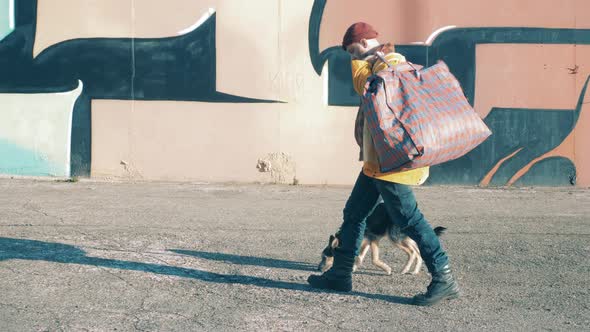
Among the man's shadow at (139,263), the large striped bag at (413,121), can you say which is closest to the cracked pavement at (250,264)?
the man's shadow at (139,263)

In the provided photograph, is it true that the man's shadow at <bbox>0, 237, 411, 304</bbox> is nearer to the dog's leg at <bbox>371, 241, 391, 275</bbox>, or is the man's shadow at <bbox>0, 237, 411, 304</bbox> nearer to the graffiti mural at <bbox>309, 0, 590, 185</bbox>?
the dog's leg at <bbox>371, 241, 391, 275</bbox>

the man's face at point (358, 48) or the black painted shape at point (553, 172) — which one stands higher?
the man's face at point (358, 48)

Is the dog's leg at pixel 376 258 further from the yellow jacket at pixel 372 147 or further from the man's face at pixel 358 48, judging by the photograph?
the man's face at pixel 358 48

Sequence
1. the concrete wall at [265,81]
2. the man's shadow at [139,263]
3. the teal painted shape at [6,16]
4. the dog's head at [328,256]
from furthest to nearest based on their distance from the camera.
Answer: the teal painted shape at [6,16] → the concrete wall at [265,81] → the dog's head at [328,256] → the man's shadow at [139,263]

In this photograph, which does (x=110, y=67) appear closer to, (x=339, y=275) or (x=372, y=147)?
(x=339, y=275)

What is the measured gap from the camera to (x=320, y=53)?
1027 cm

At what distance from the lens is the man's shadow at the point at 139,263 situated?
589cm

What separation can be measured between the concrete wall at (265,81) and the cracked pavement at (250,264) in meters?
0.82

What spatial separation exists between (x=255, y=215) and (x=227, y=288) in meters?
2.62

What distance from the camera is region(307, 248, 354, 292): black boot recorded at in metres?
5.66

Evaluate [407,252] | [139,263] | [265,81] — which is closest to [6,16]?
[265,81]

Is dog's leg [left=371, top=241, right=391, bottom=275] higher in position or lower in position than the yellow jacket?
lower

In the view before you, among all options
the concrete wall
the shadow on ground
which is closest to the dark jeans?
the shadow on ground

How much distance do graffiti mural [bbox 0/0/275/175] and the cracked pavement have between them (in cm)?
137
